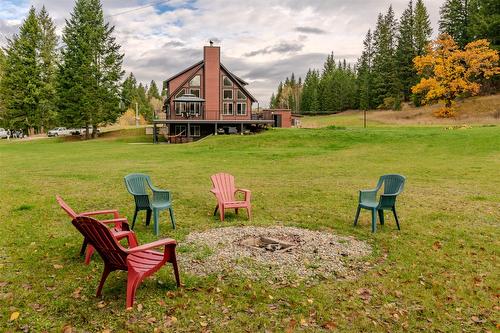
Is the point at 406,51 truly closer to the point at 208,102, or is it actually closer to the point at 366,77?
the point at 366,77

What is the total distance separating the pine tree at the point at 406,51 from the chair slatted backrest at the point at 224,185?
63592 millimetres

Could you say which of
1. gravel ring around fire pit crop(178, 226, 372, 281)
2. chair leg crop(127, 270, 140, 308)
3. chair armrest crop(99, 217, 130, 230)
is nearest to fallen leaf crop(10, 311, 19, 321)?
chair leg crop(127, 270, 140, 308)

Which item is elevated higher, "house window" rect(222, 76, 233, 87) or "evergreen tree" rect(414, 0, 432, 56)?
"evergreen tree" rect(414, 0, 432, 56)

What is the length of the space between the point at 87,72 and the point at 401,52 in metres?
49.8

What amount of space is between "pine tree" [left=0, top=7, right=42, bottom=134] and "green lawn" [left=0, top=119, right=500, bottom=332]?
3740cm

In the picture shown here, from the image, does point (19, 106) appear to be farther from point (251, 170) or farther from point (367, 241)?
point (367, 241)

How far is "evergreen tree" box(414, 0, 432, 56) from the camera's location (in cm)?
6544

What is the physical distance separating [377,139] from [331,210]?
20.1 metres

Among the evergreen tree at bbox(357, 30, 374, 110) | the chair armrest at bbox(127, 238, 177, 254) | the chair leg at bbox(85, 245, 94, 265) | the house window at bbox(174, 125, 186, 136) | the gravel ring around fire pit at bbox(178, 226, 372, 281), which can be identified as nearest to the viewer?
the chair armrest at bbox(127, 238, 177, 254)

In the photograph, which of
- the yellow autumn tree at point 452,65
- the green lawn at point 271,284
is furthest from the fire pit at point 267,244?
the yellow autumn tree at point 452,65

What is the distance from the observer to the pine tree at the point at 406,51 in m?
65.6

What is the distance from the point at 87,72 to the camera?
4516 cm

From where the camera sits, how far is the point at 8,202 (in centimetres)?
1019

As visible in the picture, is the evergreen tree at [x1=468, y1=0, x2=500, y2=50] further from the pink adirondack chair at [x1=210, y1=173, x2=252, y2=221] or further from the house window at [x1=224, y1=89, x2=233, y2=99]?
the pink adirondack chair at [x1=210, y1=173, x2=252, y2=221]
